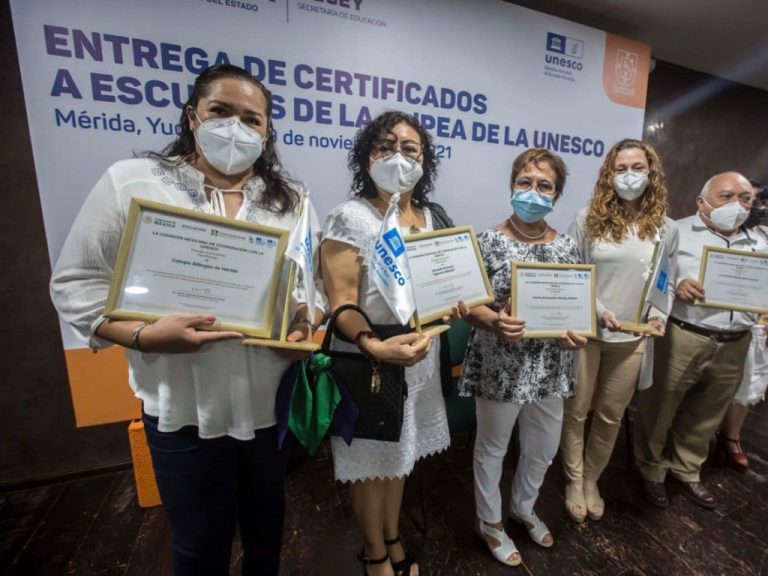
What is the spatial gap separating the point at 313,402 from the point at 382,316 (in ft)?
1.17

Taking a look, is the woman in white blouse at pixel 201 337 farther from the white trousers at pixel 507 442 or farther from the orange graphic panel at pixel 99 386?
the orange graphic panel at pixel 99 386

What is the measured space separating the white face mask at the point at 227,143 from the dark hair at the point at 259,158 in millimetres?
84

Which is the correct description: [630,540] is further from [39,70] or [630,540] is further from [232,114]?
[39,70]

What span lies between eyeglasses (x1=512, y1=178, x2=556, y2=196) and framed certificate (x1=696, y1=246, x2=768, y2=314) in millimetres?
1075

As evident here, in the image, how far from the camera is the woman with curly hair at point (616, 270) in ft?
6.08

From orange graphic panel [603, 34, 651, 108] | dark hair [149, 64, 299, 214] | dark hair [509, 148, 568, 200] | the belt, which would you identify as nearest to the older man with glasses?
the belt

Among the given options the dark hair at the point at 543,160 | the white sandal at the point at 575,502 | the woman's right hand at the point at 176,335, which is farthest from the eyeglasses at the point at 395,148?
the white sandal at the point at 575,502

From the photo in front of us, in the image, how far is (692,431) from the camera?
2.36 metres

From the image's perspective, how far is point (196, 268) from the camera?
926 millimetres

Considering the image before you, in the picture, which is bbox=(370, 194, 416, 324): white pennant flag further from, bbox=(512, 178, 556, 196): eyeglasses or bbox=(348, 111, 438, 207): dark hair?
bbox=(512, 178, 556, 196): eyeglasses

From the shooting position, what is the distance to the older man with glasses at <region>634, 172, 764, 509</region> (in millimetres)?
2104

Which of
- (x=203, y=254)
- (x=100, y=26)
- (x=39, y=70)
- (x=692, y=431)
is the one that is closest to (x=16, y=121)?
(x=39, y=70)

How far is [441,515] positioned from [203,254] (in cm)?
199

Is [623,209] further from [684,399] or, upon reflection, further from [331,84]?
[331,84]
